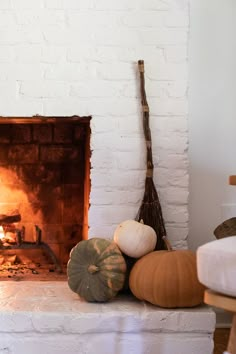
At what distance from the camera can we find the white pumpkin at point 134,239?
1781mm

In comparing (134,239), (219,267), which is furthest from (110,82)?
(219,267)

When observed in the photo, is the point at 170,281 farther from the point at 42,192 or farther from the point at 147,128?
the point at 42,192

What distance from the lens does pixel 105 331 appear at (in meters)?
1.60

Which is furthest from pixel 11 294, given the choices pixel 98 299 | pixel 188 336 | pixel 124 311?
pixel 188 336

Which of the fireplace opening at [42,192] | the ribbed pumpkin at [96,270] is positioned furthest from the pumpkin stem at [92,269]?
the fireplace opening at [42,192]

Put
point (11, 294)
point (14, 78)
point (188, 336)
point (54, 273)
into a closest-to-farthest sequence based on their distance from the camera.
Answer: point (188, 336)
point (11, 294)
point (14, 78)
point (54, 273)

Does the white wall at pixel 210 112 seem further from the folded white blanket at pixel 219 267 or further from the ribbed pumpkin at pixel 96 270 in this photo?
the folded white blanket at pixel 219 267

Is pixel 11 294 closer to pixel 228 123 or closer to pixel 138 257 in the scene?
pixel 138 257

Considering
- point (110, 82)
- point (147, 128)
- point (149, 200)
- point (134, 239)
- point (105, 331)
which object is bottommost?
point (105, 331)

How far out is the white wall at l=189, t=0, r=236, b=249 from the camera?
2.14 meters

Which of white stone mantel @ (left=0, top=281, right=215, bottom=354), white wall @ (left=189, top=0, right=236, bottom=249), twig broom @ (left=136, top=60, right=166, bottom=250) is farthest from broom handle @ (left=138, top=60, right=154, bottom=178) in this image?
white stone mantel @ (left=0, top=281, right=215, bottom=354)

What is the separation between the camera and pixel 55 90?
2.07 meters

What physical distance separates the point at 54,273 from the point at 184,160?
83cm

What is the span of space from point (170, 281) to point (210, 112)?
89 centimetres
